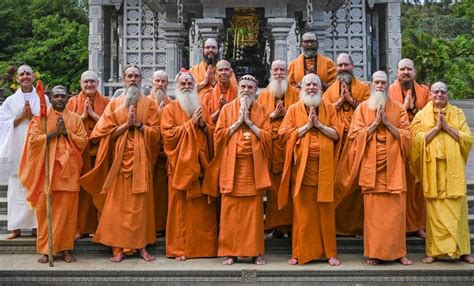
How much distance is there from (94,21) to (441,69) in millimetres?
15340

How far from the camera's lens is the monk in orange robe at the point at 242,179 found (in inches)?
245

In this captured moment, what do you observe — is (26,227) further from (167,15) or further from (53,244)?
(167,15)

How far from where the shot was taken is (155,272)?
6.05 metres

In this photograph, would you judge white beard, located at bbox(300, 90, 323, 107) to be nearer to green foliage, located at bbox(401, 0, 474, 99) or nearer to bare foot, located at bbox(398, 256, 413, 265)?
bare foot, located at bbox(398, 256, 413, 265)

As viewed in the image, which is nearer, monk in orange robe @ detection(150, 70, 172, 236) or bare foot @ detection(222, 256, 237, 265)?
bare foot @ detection(222, 256, 237, 265)

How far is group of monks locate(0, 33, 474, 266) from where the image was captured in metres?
6.21

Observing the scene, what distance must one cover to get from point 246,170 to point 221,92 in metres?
1.32

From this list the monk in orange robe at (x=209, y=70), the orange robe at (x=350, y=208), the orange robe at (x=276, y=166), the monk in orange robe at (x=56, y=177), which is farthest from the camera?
the monk in orange robe at (x=209, y=70)

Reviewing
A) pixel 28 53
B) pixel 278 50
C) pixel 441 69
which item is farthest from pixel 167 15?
pixel 28 53

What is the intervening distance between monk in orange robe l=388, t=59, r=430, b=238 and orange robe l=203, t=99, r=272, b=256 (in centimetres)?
203

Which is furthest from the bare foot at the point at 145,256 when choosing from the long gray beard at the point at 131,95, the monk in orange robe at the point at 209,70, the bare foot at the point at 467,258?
the bare foot at the point at 467,258

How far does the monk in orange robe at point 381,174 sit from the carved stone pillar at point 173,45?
305 inches

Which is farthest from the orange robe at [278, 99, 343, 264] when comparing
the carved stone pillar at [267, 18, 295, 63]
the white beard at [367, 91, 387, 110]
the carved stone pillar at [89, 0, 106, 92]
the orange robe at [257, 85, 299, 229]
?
the carved stone pillar at [89, 0, 106, 92]

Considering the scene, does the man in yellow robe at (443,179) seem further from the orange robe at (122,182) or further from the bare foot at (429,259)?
the orange robe at (122,182)
